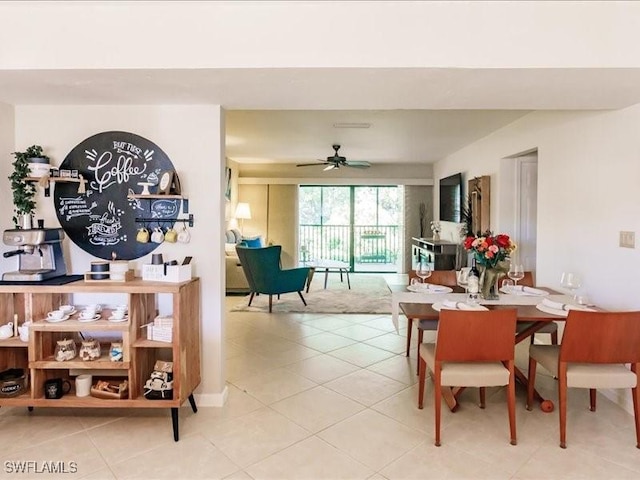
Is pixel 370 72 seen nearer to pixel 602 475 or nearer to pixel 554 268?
pixel 602 475

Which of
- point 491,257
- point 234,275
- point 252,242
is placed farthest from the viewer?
point 252,242

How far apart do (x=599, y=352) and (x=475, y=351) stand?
26.4 inches

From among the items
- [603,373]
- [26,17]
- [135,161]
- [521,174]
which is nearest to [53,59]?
[26,17]

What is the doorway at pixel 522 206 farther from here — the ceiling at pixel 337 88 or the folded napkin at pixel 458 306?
the folded napkin at pixel 458 306

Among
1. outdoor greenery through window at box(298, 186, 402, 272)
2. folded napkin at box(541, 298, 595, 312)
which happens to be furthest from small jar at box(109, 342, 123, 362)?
outdoor greenery through window at box(298, 186, 402, 272)

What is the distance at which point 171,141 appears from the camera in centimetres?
263

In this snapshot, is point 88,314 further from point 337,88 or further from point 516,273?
point 516,273

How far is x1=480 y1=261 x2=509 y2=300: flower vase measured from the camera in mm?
2859

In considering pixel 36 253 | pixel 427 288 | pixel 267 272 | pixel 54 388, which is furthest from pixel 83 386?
pixel 267 272

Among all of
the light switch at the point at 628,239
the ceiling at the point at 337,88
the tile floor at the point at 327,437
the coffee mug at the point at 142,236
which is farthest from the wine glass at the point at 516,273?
the coffee mug at the point at 142,236

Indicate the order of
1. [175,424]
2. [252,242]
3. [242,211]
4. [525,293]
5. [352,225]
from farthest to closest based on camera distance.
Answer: [352,225] → [242,211] → [252,242] → [525,293] → [175,424]

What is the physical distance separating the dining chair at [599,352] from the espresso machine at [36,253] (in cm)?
305

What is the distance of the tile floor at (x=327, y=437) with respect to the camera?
6.72ft

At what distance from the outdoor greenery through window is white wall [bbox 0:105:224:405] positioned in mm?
6262
